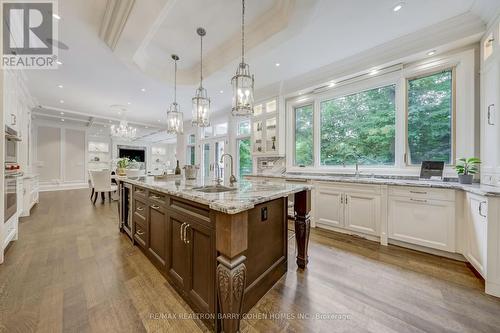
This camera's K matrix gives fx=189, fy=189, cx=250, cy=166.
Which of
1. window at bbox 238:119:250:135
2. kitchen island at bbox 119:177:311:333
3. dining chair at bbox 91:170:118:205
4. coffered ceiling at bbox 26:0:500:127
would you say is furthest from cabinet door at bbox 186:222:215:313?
dining chair at bbox 91:170:118:205

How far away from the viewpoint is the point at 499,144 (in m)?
2.02

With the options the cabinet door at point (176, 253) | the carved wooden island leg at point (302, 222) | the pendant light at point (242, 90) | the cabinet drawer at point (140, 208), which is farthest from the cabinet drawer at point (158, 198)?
the carved wooden island leg at point (302, 222)

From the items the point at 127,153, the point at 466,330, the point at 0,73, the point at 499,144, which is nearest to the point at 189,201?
the point at 466,330

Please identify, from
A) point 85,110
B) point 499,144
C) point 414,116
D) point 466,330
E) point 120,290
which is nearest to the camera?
point 466,330

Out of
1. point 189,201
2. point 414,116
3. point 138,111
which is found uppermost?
point 138,111

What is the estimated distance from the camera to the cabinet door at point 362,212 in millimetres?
2809

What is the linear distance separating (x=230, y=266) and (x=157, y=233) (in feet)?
3.98

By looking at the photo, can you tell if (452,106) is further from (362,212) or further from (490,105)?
(362,212)

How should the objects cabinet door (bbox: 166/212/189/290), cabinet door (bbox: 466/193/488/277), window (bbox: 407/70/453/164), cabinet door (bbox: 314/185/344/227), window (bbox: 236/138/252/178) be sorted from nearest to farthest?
cabinet door (bbox: 166/212/189/290) < cabinet door (bbox: 466/193/488/277) < window (bbox: 407/70/453/164) < cabinet door (bbox: 314/185/344/227) < window (bbox: 236/138/252/178)

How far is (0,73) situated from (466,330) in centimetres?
496

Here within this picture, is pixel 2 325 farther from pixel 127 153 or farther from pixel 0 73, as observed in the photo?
pixel 127 153

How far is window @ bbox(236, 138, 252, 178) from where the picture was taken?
18.8 ft

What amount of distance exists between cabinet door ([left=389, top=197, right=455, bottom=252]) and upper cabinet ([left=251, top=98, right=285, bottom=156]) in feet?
7.94

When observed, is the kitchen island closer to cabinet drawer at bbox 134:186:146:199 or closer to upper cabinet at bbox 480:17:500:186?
cabinet drawer at bbox 134:186:146:199
